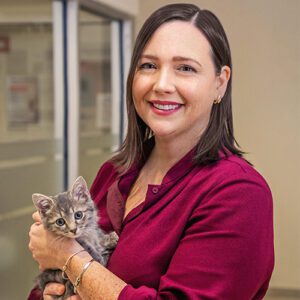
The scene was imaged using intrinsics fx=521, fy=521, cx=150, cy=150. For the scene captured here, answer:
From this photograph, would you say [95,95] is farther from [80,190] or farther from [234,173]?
[234,173]

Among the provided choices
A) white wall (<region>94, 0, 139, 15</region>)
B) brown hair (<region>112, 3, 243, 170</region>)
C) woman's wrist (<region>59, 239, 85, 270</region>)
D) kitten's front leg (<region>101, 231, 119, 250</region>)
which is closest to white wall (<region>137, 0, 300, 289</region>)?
white wall (<region>94, 0, 139, 15</region>)

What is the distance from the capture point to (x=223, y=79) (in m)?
1.38

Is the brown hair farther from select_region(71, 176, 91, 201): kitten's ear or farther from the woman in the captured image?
select_region(71, 176, 91, 201): kitten's ear

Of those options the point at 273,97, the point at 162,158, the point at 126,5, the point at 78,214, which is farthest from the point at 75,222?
the point at 273,97

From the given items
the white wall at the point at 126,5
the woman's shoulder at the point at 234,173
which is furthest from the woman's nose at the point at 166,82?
the white wall at the point at 126,5

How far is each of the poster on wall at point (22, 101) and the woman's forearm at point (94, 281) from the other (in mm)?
2136

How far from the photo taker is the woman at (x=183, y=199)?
1122mm

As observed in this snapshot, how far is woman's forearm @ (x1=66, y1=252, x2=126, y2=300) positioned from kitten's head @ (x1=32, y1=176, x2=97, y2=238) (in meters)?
0.13

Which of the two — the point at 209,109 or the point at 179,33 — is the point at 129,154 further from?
the point at 179,33

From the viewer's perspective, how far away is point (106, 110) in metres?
4.36

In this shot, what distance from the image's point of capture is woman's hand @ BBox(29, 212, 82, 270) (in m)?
1.33

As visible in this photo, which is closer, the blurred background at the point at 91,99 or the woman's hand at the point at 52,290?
the woman's hand at the point at 52,290

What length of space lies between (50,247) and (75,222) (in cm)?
11

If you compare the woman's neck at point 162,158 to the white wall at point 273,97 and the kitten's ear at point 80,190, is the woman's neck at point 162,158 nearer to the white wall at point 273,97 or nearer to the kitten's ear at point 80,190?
the kitten's ear at point 80,190
